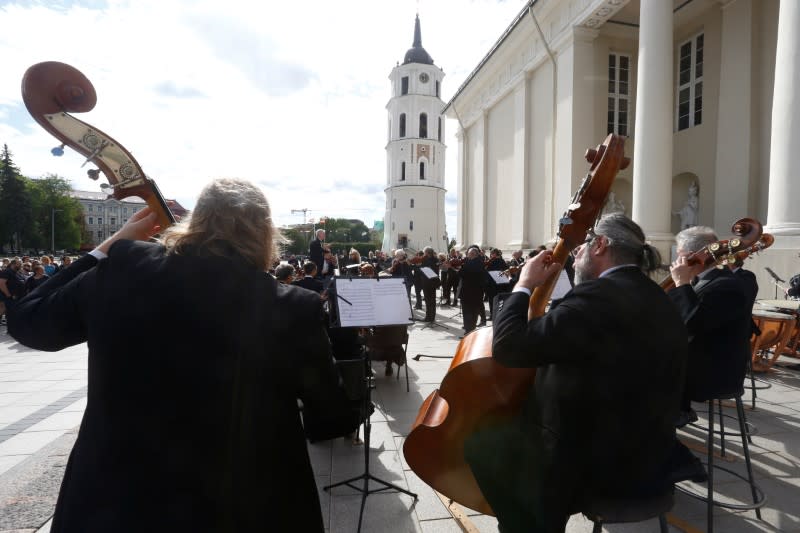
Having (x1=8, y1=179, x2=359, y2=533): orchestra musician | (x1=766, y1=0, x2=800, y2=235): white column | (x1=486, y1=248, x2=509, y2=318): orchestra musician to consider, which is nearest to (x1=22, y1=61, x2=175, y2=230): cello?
(x1=8, y1=179, x2=359, y2=533): orchestra musician

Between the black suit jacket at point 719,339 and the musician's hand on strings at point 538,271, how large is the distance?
48.1 inches

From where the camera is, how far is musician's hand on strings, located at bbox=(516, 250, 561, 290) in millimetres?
1871

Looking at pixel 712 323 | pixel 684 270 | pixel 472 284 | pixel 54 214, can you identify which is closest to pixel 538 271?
pixel 684 270

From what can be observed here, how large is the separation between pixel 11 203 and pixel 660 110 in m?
63.5

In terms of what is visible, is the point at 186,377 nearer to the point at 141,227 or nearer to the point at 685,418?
the point at 141,227

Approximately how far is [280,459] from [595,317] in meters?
1.17

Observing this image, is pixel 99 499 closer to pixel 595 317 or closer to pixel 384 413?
pixel 595 317

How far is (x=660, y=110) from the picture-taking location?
33.9ft

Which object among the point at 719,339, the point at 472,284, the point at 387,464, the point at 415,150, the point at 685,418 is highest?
the point at 415,150

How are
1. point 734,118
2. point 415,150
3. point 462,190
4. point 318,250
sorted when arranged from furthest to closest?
point 415,150 < point 462,190 < point 318,250 < point 734,118

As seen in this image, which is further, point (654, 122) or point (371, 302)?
point (654, 122)

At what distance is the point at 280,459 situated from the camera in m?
1.32

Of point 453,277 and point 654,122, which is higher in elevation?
point 654,122

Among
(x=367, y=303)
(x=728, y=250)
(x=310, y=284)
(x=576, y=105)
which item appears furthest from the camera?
(x=576, y=105)
